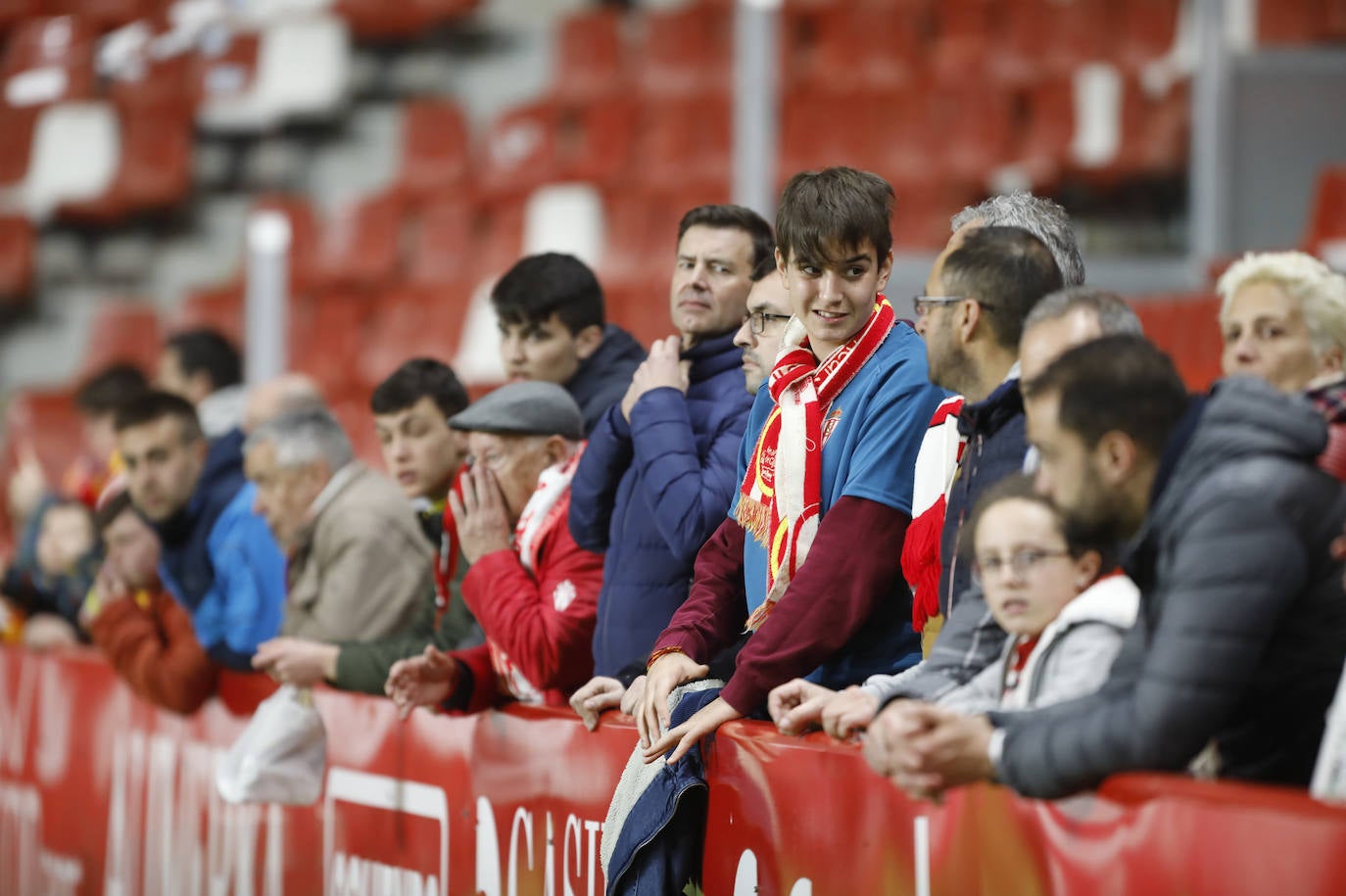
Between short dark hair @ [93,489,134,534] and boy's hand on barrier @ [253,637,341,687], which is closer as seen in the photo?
boy's hand on barrier @ [253,637,341,687]

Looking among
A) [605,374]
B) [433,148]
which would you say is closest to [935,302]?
[605,374]

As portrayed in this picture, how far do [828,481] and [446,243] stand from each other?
27.7ft

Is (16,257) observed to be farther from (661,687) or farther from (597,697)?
(661,687)

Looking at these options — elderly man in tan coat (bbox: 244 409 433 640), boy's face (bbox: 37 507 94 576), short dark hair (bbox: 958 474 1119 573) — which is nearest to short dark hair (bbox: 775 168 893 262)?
short dark hair (bbox: 958 474 1119 573)

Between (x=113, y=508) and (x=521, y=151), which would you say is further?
(x=521, y=151)

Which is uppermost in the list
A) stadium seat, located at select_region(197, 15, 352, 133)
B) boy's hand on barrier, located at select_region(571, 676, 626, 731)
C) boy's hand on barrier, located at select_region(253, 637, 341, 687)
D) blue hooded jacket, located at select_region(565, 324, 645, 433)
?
stadium seat, located at select_region(197, 15, 352, 133)

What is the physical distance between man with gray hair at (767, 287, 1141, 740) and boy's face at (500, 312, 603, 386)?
1681mm

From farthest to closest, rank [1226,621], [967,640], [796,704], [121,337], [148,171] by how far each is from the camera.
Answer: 1. [148,171]
2. [121,337]
3. [796,704]
4. [967,640]
5. [1226,621]

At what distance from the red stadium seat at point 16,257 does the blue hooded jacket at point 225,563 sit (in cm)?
738

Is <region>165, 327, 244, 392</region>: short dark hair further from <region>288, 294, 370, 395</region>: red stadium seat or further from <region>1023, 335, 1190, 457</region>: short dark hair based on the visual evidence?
<region>1023, 335, 1190, 457</region>: short dark hair

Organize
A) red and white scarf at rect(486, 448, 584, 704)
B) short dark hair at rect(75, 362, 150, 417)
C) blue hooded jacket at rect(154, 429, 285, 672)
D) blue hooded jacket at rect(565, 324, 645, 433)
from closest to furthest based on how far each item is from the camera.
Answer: red and white scarf at rect(486, 448, 584, 704), blue hooded jacket at rect(565, 324, 645, 433), blue hooded jacket at rect(154, 429, 285, 672), short dark hair at rect(75, 362, 150, 417)

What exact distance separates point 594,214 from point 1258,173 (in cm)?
383

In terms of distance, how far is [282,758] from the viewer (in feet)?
16.8

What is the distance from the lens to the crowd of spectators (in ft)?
8.18
